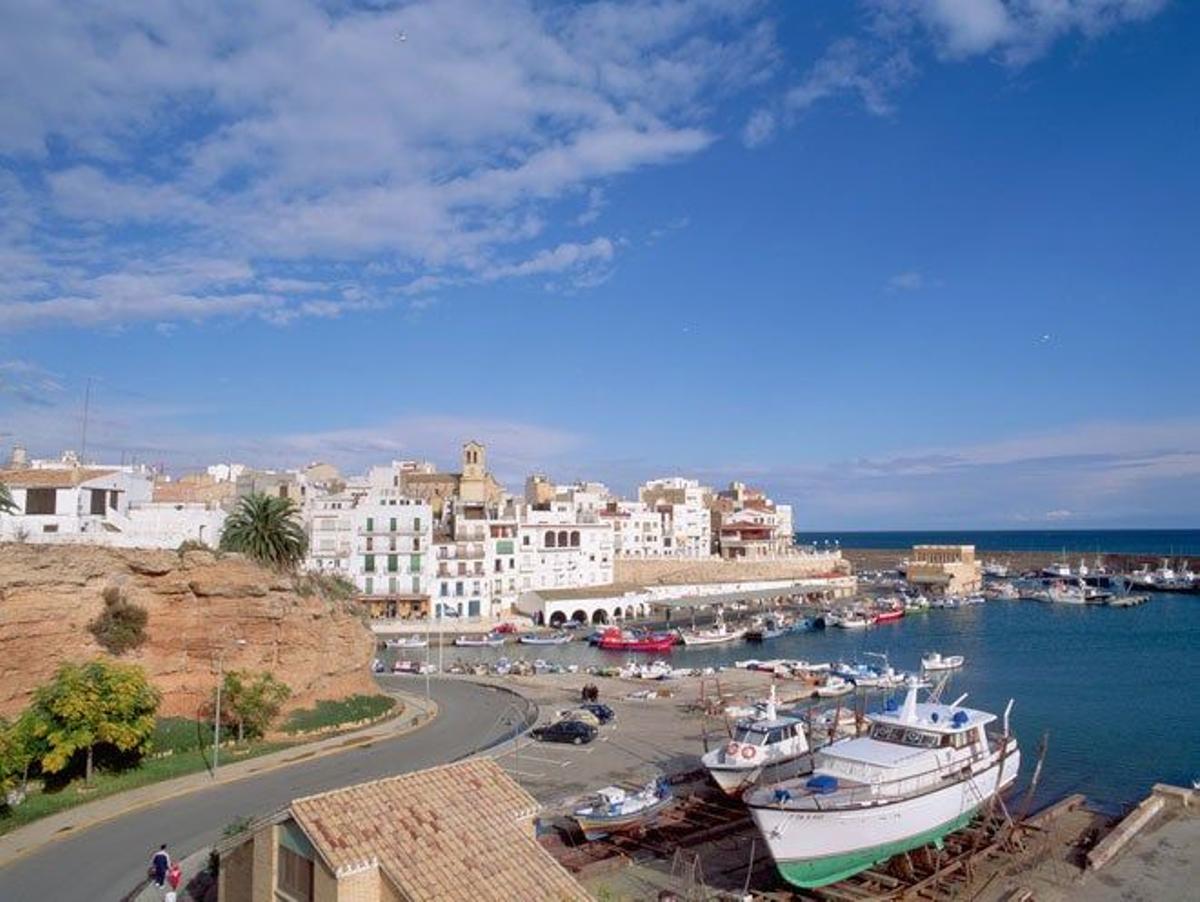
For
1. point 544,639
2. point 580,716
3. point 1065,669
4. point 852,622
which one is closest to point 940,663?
point 1065,669

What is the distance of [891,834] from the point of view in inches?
859

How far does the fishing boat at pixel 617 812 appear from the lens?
80.3 ft

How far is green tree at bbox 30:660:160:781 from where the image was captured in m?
25.0

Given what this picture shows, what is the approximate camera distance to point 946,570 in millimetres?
123875

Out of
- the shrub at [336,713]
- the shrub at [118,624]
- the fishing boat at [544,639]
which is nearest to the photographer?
the shrub at [118,624]

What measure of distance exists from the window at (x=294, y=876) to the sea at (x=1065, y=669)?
20.3m

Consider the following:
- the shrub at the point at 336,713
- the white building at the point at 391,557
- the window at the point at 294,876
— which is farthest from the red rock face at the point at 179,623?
the white building at the point at 391,557

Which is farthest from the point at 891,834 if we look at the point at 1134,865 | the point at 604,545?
the point at 604,545

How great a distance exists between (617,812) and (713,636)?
54.8 meters

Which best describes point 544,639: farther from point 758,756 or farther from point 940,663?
point 758,756

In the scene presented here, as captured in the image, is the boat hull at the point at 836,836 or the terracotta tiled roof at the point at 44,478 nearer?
the boat hull at the point at 836,836

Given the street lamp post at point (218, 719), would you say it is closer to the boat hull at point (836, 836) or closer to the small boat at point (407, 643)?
the boat hull at point (836, 836)

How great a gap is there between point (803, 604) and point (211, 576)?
8280cm

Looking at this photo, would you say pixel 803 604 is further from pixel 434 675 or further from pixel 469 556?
pixel 434 675
